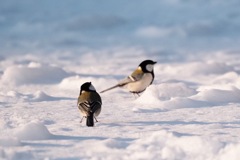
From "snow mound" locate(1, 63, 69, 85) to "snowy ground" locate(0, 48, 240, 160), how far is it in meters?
0.02

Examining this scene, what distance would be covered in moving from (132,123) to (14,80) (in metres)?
5.22

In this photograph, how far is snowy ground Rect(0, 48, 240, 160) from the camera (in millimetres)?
5055

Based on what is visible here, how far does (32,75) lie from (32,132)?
6354 mm

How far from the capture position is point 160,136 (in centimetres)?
540

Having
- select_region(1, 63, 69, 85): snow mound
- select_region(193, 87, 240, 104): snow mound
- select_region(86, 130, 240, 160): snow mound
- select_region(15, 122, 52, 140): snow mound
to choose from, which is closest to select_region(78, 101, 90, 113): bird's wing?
select_region(15, 122, 52, 140): snow mound

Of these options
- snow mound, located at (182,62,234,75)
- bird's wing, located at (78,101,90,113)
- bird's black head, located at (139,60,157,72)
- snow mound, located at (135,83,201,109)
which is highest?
snow mound, located at (182,62,234,75)

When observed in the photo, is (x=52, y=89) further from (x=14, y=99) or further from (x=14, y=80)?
(x=14, y=99)

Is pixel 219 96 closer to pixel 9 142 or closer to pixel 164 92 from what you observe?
pixel 164 92

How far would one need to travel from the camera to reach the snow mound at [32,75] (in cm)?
1157

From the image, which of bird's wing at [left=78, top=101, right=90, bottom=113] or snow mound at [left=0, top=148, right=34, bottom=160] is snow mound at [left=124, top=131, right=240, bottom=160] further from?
bird's wing at [left=78, top=101, right=90, bottom=113]

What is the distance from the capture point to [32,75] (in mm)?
11977

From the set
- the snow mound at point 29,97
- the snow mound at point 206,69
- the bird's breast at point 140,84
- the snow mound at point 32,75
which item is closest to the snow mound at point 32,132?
the snow mound at point 29,97

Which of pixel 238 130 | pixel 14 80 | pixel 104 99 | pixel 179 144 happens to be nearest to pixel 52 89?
pixel 14 80

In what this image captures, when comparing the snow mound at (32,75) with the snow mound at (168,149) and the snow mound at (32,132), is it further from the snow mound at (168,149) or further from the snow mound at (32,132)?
the snow mound at (168,149)
